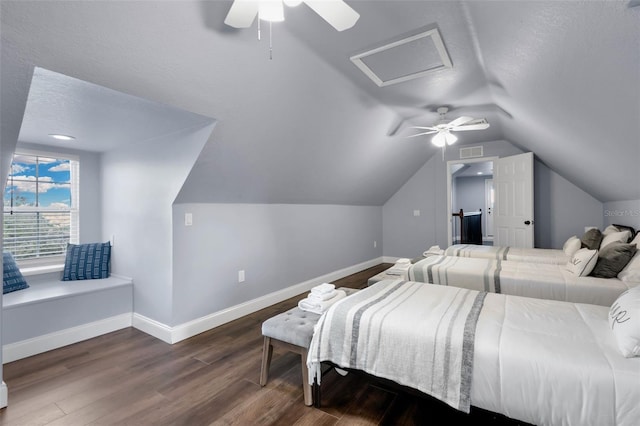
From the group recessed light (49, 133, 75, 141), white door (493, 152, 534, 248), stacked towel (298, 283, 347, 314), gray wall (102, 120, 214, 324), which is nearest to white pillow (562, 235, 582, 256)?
white door (493, 152, 534, 248)

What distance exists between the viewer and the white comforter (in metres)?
1.12

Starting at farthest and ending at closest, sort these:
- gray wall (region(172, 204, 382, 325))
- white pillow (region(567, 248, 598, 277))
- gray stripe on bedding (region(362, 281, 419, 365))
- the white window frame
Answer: the white window frame < gray wall (region(172, 204, 382, 325)) < white pillow (region(567, 248, 598, 277)) < gray stripe on bedding (region(362, 281, 419, 365))

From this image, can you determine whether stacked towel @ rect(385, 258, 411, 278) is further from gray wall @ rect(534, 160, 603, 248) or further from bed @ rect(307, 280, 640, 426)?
gray wall @ rect(534, 160, 603, 248)

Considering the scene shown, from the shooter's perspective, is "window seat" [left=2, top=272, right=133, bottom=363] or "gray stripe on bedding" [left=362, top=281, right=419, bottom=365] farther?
"window seat" [left=2, top=272, right=133, bottom=363]

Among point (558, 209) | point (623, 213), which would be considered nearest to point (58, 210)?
point (623, 213)

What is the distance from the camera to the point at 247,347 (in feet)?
8.73

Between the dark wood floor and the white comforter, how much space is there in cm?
18

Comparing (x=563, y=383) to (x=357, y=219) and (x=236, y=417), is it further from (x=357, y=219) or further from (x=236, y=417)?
(x=357, y=219)

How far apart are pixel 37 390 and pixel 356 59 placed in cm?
338

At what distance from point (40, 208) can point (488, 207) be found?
10339 millimetres

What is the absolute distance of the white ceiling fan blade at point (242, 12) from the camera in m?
1.29

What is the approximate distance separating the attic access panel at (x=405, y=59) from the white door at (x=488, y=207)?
782cm

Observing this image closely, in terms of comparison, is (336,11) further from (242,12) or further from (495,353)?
(495,353)

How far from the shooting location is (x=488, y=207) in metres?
9.19
